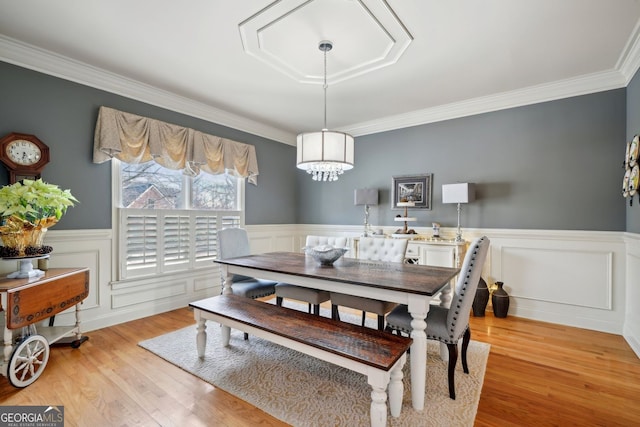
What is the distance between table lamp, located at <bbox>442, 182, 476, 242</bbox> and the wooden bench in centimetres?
244

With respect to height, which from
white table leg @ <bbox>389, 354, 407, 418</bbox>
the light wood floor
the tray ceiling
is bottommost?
the light wood floor

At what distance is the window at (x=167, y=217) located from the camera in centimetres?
344

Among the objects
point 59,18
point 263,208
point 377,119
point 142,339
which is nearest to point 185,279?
point 142,339

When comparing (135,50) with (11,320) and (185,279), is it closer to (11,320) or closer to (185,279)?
(11,320)

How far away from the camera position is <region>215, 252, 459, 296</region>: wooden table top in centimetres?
201

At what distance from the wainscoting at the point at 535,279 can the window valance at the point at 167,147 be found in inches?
37.2

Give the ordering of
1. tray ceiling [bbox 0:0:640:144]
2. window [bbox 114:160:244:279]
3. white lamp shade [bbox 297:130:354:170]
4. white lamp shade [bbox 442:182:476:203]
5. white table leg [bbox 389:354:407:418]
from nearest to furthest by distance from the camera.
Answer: white table leg [bbox 389:354:407:418] → tray ceiling [bbox 0:0:640:144] → white lamp shade [bbox 297:130:354:170] → window [bbox 114:160:244:279] → white lamp shade [bbox 442:182:476:203]

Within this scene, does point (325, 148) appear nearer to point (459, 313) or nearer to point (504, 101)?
point (459, 313)

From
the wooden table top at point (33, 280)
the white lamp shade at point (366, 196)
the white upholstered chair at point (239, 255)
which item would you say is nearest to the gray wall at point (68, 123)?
the wooden table top at point (33, 280)

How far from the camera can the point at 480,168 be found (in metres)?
3.95

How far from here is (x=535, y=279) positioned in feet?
11.7

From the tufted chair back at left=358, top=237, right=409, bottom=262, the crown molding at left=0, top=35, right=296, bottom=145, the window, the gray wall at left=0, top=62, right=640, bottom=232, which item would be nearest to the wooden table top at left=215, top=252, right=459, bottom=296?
the tufted chair back at left=358, top=237, right=409, bottom=262

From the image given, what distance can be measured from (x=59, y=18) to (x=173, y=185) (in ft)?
6.47

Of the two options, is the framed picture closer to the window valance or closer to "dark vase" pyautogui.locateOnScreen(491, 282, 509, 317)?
"dark vase" pyautogui.locateOnScreen(491, 282, 509, 317)
